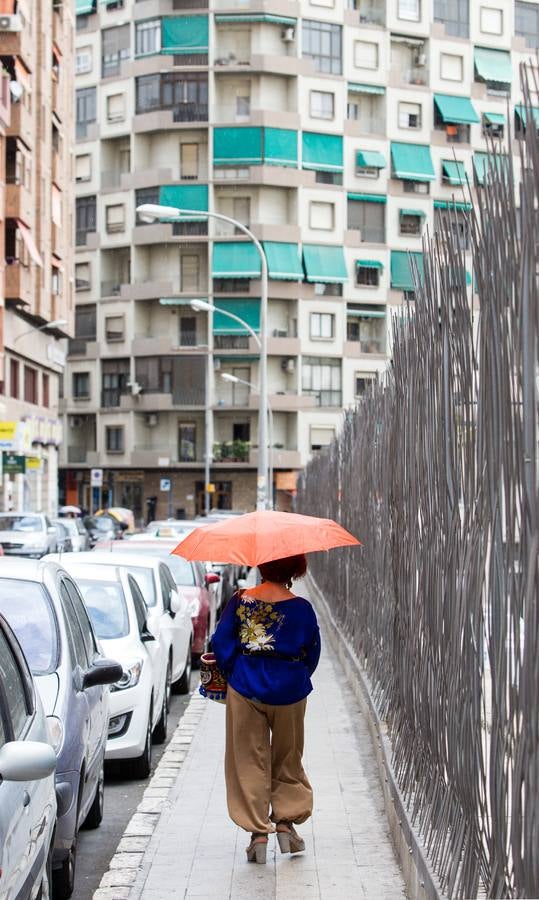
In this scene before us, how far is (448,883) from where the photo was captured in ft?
17.7

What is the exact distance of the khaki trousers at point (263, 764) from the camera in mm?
7164

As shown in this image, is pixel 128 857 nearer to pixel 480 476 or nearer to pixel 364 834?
pixel 364 834

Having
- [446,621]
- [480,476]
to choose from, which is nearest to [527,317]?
[480,476]

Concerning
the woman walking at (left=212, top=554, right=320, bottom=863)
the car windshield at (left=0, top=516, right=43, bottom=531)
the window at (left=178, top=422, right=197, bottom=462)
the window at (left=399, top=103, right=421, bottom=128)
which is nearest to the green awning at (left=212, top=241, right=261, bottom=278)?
the window at (left=178, top=422, right=197, bottom=462)

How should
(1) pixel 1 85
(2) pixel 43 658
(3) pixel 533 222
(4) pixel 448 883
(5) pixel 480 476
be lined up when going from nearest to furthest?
(3) pixel 533 222 → (5) pixel 480 476 → (4) pixel 448 883 → (2) pixel 43 658 → (1) pixel 1 85

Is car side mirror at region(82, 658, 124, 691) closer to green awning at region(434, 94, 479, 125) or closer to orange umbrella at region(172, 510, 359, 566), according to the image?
orange umbrella at region(172, 510, 359, 566)

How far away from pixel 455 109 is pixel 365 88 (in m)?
5.19

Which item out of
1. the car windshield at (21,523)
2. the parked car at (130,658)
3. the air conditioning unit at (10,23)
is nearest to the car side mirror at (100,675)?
the parked car at (130,658)

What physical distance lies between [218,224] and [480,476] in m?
72.2

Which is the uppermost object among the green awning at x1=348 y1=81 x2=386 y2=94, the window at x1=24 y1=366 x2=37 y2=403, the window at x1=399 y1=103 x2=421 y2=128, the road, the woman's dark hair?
the green awning at x1=348 y1=81 x2=386 y2=94

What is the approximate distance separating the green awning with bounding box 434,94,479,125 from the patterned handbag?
7318cm

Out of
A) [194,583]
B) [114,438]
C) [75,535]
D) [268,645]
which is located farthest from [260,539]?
[114,438]

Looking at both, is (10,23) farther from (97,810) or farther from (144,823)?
(144,823)

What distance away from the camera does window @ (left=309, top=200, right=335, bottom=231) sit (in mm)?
76688
